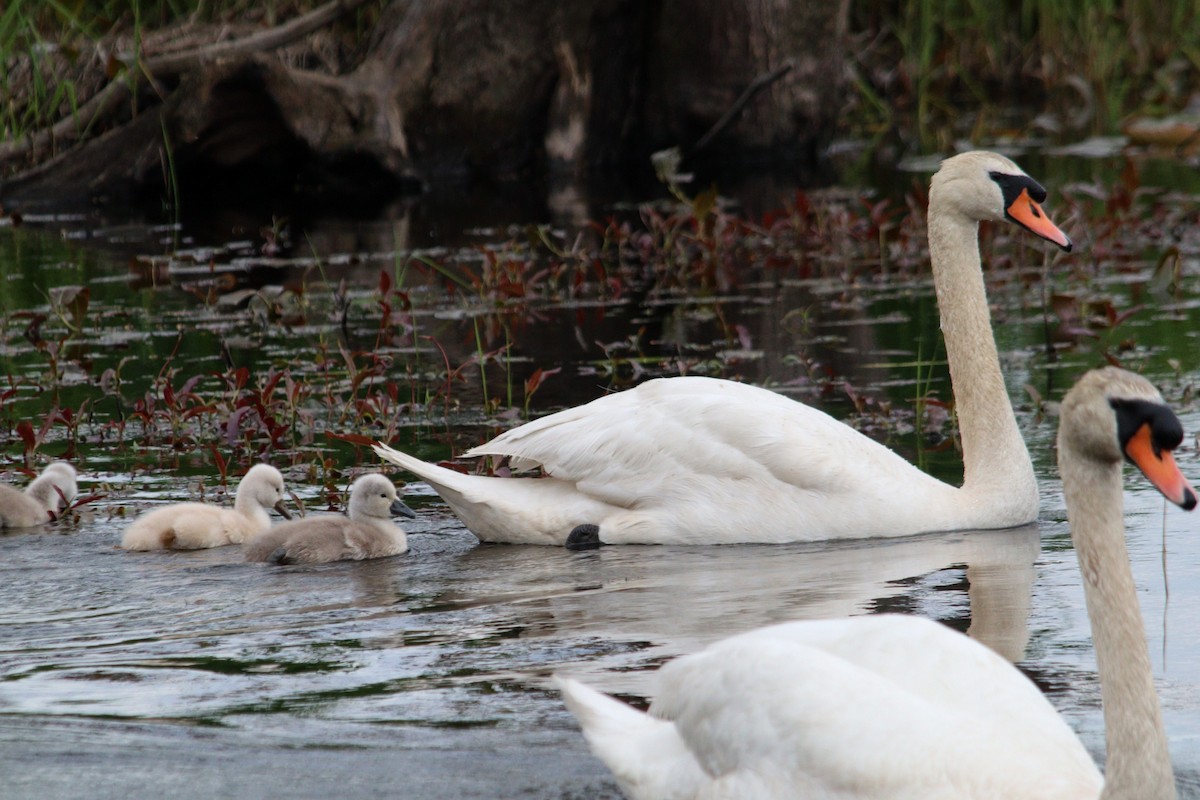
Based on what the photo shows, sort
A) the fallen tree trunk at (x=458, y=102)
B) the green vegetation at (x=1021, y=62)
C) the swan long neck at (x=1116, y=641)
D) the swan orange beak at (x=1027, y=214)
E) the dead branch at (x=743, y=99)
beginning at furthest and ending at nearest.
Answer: the green vegetation at (x=1021, y=62) < the dead branch at (x=743, y=99) < the fallen tree trunk at (x=458, y=102) < the swan orange beak at (x=1027, y=214) < the swan long neck at (x=1116, y=641)

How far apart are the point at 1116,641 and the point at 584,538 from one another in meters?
3.21

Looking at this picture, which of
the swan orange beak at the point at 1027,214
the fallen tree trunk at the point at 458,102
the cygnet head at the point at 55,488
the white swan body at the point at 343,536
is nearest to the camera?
the white swan body at the point at 343,536

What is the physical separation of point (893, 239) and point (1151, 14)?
11.8 metres

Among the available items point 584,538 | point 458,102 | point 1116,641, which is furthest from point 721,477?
point 458,102

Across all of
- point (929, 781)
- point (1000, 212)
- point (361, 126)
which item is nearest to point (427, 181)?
point (361, 126)

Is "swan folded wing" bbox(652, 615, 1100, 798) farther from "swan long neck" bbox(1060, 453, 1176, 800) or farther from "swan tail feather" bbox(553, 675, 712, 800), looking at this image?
"swan long neck" bbox(1060, 453, 1176, 800)

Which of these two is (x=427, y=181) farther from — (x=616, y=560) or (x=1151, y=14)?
(x=616, y=560)

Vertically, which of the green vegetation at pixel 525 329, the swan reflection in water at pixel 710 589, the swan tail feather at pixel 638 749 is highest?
the green vegetation at pixel 525 329

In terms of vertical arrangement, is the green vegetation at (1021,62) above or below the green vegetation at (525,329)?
above

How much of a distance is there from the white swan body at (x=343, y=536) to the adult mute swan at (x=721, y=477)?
17 centimetres

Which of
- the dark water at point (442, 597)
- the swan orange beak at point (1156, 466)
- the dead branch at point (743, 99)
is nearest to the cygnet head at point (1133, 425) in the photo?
the swan orange beak at point (1156, 466)

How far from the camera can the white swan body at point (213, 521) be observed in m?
6.22

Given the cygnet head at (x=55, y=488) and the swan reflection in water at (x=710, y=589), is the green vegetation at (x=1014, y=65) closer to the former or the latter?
the cygnet head at (x=55, y=488)

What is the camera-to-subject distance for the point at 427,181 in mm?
18688
